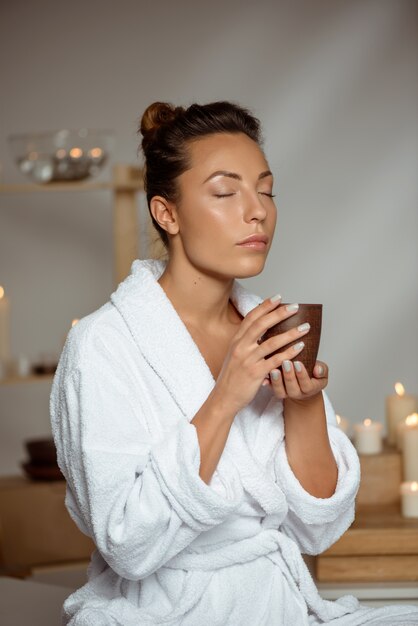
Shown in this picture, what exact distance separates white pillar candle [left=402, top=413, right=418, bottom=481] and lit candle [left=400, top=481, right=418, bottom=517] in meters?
0.07

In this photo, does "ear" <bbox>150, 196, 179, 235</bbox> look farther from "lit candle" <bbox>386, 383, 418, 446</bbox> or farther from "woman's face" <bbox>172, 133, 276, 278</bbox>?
"lit candle" <bbox>386, 383, 418, 446</bbox>

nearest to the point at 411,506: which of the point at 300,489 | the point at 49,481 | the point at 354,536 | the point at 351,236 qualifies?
the point at 354,536

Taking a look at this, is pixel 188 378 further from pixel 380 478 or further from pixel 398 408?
pixel 398 408

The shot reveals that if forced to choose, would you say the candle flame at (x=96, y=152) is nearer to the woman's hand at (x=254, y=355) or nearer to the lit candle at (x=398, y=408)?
the lit candle at (x=398, y=408)

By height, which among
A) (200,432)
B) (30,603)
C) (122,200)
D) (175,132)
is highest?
(175,132)

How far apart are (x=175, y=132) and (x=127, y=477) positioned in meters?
0.67

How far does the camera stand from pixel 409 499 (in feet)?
7.79

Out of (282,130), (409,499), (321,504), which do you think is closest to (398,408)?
(409,499)

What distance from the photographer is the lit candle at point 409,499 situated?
7.77 feet

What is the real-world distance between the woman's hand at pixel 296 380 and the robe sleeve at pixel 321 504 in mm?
194

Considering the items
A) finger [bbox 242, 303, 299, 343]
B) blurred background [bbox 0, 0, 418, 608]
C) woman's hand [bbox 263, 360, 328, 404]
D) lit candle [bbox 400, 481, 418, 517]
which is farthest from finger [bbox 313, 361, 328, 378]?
blurred background [bbox 0, 0, 418, 608]

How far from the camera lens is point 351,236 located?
15.4 ft

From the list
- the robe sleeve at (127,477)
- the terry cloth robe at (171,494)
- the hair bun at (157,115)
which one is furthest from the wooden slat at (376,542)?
the hair bun at (157,115)

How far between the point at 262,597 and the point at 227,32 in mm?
3261
